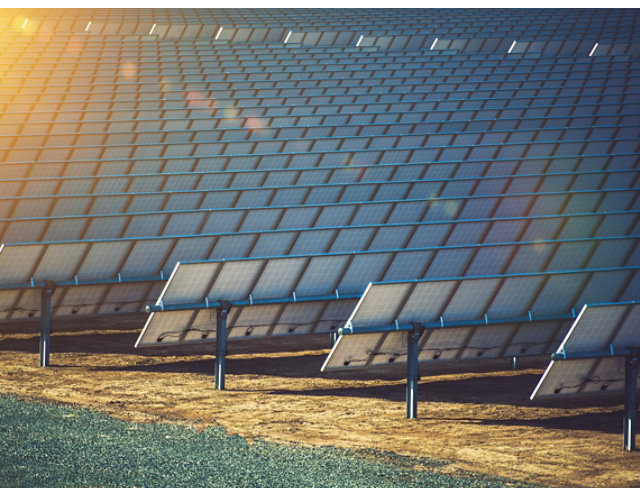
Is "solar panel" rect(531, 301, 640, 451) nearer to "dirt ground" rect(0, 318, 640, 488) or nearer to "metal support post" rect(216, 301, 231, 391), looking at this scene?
"dirt ground" rect(0, 318, 640, 488)

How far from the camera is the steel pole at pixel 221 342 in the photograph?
13078 millimetres

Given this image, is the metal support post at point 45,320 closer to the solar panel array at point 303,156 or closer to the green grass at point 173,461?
the solar panel array at point 303,156

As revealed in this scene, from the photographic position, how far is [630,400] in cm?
1115

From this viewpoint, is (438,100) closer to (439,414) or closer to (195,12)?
(439,414)

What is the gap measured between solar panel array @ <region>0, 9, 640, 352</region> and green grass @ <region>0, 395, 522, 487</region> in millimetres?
2647

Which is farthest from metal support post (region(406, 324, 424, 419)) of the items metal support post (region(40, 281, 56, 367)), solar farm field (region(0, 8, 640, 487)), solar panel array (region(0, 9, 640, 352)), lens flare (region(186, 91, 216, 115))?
lens flare (region(186, 91, 216, 115))

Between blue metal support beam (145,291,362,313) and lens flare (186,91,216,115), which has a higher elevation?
lens flare (186,91,216,115)

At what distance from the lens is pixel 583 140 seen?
82.0 ft

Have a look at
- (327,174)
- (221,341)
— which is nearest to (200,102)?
(327,174)

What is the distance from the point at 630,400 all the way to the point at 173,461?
20.1 ft

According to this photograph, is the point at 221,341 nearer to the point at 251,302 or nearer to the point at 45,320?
the point at 251,302

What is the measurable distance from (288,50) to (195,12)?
38.5ft

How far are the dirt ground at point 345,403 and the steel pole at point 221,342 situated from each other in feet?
0.85

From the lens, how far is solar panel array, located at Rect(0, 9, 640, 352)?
1457cm
